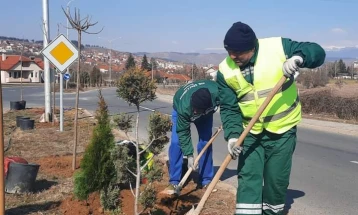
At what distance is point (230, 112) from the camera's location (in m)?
3.96

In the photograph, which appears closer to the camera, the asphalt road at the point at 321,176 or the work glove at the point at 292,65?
the work glove at the point at 292,65

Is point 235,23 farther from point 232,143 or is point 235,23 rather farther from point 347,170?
point 347,170

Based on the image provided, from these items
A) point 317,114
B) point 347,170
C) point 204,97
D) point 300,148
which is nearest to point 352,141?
point 300,148

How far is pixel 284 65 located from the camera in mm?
3588

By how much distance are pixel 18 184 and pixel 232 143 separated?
3264 millimetres

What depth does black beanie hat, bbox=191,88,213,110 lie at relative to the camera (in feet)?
18.4

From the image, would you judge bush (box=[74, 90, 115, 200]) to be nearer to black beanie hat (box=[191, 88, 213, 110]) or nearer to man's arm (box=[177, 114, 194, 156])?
man's arm (box=[177, 114, 194, 156])

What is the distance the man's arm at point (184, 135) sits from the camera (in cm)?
544

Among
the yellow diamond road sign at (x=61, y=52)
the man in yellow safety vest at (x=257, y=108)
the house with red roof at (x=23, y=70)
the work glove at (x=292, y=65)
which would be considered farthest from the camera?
the house with red roof at (x=23, y=70)

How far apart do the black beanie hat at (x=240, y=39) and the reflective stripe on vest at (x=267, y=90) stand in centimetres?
17

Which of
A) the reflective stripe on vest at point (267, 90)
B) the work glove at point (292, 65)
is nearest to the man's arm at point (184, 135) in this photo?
the reflective stripe on vest at point (267, 90)

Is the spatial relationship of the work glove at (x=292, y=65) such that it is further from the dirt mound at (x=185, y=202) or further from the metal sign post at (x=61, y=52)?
the metal sign post at (x=61, y=52)

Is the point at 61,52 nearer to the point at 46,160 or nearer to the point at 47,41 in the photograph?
the point at 46,160

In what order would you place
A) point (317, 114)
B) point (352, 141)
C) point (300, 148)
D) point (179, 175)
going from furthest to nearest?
point (317, 114)
point (352, 141)
point (300, 148)
point (179, 175)
